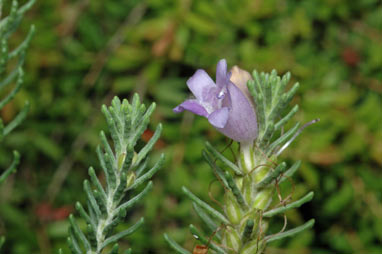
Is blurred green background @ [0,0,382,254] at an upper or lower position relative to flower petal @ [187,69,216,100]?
lower

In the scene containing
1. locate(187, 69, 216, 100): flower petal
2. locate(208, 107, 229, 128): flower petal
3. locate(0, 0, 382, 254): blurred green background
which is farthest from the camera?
locate(0, 0, 382, 254): blurred green background

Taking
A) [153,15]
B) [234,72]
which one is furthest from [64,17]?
[234,72]

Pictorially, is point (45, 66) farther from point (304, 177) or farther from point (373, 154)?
point (373, 154)

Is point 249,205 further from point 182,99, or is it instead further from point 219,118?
point 182,99

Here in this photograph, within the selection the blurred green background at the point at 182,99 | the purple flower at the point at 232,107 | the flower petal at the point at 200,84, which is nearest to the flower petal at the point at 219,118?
the purple flower at the point at 232,107

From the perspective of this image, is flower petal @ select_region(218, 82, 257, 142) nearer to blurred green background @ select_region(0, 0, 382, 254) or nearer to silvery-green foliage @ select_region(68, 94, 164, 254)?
silvery-green foliage @ select_region(68, 94, 164, 254)

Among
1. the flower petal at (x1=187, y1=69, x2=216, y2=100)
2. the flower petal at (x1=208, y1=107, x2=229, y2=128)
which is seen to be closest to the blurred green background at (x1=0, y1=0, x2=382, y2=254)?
the flower petal at (x1=187, y1=69, x2=216, y2=100)
